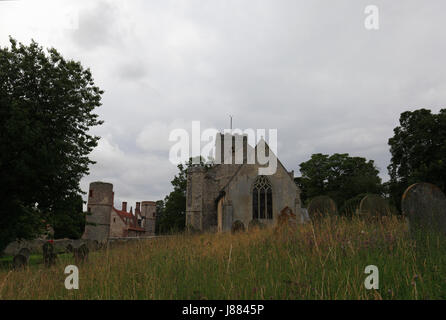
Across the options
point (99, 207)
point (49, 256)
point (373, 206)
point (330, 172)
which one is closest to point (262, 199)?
point (373, 206)

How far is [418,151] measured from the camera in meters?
27.1

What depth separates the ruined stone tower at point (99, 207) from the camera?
35.0 m

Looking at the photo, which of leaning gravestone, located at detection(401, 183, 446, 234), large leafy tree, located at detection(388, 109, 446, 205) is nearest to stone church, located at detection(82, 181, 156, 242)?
leaning gravestone, located at detection(401, 183, 446, 234)

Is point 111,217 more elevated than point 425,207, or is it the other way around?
point 111,217

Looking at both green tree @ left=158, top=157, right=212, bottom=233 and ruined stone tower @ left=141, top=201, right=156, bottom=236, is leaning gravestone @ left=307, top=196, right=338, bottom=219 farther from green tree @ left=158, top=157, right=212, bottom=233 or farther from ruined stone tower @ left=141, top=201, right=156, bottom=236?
ruined stone tower @ left=141, top=201, right=156, bottom=236

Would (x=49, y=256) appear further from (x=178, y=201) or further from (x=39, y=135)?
(x=178, y=201)

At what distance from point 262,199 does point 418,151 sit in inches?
593

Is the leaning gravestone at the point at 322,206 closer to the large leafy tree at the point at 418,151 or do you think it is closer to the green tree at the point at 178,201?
the large leafy tree at the point at 418,151

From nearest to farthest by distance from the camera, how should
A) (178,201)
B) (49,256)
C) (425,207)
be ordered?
1. (425,207)
2. (49,256)
3. (178,201)

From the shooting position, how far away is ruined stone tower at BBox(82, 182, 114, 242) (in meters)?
35.0

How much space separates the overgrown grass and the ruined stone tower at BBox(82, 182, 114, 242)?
30.7 m

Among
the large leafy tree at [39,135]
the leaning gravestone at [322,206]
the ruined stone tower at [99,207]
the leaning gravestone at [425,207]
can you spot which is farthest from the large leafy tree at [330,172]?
the leaning gravestone at [425,207]
